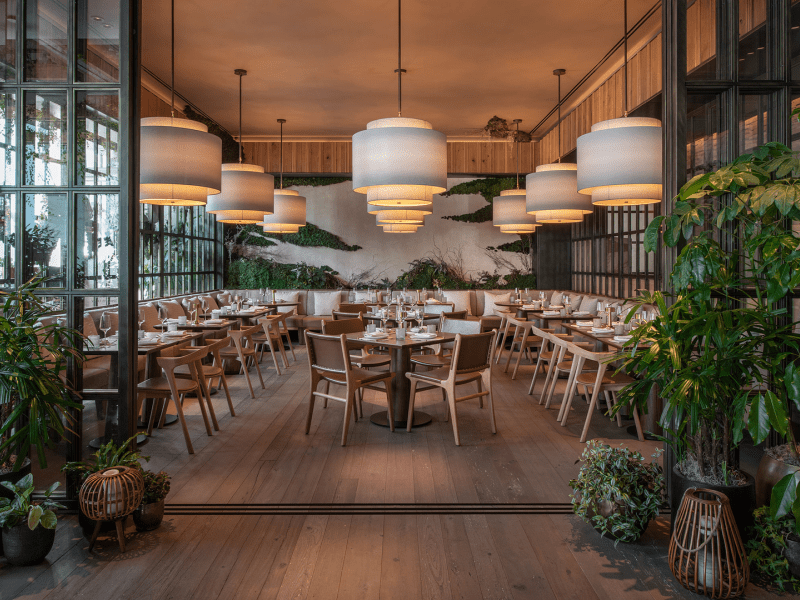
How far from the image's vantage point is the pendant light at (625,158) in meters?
4.45

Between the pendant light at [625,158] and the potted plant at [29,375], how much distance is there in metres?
3.90

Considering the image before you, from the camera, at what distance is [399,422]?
5309 mm

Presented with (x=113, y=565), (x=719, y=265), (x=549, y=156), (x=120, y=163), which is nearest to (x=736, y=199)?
(x=719, y=265)

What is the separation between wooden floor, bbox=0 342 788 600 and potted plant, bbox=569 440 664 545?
12 cm

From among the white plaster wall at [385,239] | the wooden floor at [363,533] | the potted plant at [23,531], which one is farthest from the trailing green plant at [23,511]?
the white plaster wall at [385,239]

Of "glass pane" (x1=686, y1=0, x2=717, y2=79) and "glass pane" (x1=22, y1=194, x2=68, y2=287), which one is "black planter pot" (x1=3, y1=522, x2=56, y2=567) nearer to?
"glass pane" (x1=22, y1=194, x2=68, y2=287)

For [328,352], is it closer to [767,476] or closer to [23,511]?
[23,511]

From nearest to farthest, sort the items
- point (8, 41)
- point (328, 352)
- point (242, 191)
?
point (8, 41), point (328, 352), point (242, 191)

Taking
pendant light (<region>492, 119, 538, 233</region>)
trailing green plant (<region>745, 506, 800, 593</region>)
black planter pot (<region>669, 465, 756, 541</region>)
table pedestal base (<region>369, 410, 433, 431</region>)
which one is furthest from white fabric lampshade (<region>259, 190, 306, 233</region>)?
trailing green plant (<region>745, 506, 800, 593</region>)

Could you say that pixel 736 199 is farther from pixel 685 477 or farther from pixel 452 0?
pixel 452 0

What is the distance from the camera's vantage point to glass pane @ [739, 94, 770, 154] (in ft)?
10.3

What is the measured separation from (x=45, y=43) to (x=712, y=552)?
4.33 meters

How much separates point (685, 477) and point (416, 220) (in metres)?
5.27

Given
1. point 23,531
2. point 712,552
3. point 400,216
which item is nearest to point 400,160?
point 400,216
